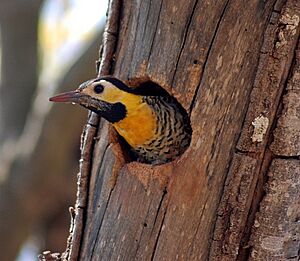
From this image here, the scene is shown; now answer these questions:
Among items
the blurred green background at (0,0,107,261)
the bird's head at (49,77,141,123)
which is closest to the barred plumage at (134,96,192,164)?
the bird's head at (49,77,141,123)

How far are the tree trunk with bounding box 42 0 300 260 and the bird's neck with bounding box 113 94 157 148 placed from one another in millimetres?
110

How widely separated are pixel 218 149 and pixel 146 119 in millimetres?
394

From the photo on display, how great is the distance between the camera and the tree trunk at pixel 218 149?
232 centimetres

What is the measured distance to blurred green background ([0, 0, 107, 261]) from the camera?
4.56m

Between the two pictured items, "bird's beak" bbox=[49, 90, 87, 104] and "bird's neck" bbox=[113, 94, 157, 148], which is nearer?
"bird's beak" bbox=[49, 90, 87, 104]

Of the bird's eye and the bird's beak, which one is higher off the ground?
the bird's eye

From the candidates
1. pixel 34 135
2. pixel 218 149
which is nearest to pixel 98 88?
pixel 218 149

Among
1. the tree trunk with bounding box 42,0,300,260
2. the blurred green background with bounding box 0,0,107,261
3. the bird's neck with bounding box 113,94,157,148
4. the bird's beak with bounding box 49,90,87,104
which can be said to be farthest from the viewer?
the blurred green background with bounding box 0,0,107,261

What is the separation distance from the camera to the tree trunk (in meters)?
2.32

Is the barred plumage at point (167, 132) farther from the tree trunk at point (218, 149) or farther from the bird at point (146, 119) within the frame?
the tree trunk at point (218, 149)

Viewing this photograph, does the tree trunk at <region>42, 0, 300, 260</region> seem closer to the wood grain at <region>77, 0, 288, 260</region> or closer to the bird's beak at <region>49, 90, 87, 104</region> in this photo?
the wood grain at <region>77, 0, 288, 260</region>

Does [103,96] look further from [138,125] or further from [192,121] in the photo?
[192,121]

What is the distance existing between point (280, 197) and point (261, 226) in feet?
0.34

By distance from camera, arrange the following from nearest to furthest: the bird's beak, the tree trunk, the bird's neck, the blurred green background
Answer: the tree trunk → the bird's beak → the bird's neck → the blurred green background
